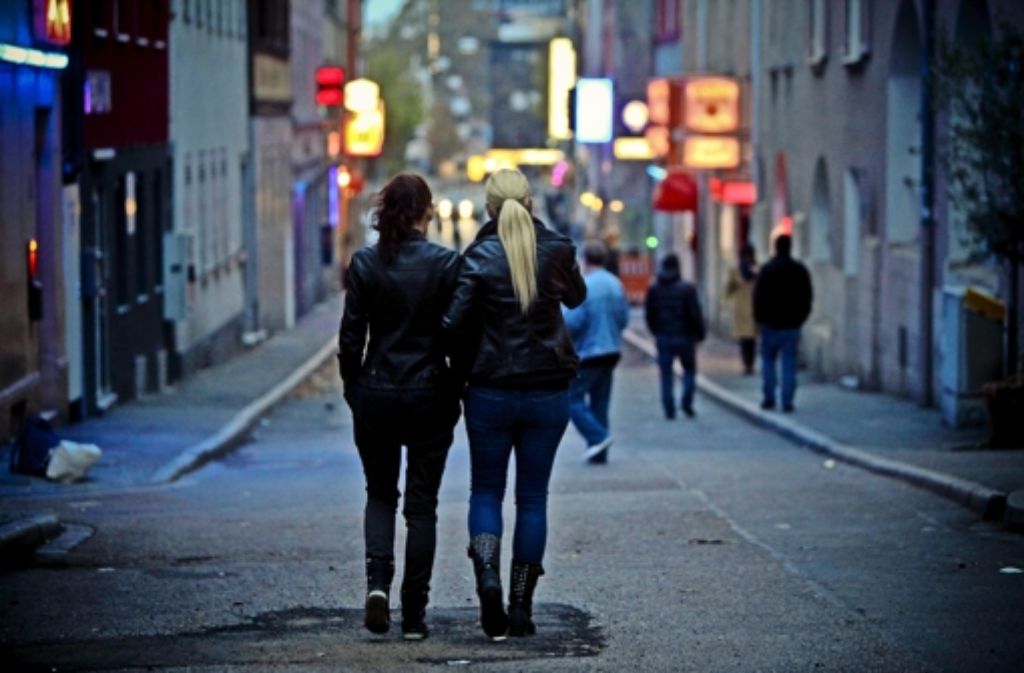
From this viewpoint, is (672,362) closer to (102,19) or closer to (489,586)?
(102,19)

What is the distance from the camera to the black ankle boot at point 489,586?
9.03 metres

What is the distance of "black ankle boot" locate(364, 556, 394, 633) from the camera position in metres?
9.16

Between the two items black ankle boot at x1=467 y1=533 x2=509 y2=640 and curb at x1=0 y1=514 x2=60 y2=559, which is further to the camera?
curb at x1=0 y1=514 x2=60 y2=559

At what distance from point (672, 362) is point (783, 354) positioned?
5.07ft

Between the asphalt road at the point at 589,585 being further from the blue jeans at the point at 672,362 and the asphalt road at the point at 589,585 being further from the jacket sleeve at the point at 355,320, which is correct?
the blue jeans at the point at 672,362

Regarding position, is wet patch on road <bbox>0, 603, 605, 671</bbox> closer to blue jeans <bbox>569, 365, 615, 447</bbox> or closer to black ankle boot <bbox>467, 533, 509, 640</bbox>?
black ankle boot <bbox>467, 533, 509, 640</bbox>

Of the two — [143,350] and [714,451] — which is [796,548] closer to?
[714,451]

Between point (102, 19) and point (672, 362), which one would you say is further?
point (672, 362)

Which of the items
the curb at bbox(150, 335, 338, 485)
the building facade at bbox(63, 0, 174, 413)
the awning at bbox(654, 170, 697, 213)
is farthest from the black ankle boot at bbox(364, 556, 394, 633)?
the awning at bbox(654, 170, 697, 213)

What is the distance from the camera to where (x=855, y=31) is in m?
30.5

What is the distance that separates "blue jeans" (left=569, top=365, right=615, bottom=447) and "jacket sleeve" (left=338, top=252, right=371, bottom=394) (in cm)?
1019

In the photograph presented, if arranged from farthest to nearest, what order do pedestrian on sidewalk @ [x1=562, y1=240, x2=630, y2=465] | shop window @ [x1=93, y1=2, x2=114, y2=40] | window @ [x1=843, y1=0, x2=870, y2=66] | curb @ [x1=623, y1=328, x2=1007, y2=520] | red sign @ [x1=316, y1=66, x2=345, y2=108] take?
red sign @ [x1=316, y1=66, x2=345, y2=108], window @ [x1=843, y1=0, x2=870, y2=66], shop window @ [x1=93, y1=2, x2=114, y2=40], pedestrian on sidewalk @ [x1=562, y1=240, x2=630, y2=465], curb @ [x1=623, y1=328, x2=1007, y2=520]

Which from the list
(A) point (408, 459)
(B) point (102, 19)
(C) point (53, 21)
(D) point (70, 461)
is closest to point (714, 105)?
(B) point (102, 19)

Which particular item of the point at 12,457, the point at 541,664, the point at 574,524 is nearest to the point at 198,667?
the point at 541,664
